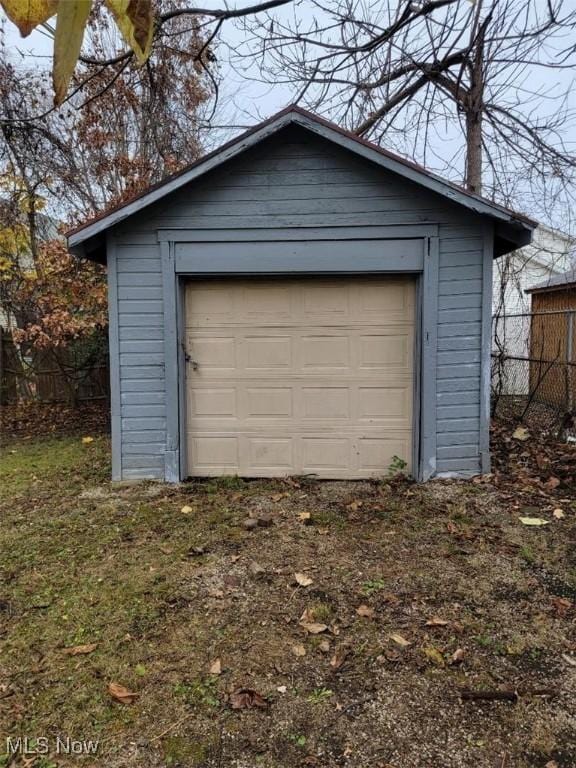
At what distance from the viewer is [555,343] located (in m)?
9.65

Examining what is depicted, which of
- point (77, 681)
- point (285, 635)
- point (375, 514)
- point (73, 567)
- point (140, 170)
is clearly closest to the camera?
point (77, 681)

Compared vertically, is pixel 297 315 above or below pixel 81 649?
above

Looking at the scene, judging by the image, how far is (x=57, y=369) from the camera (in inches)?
440

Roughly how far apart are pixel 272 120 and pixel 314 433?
3.26 m

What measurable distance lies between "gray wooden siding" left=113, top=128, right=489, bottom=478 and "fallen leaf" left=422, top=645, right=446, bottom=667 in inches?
122

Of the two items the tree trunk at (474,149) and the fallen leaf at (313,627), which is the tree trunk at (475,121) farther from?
the fallen leaf at (313,627)

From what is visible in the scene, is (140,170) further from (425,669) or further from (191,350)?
(425,669)

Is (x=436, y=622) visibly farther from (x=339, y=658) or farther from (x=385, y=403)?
(x=385, y=403)

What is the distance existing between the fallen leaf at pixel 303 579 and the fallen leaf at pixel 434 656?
0.94m

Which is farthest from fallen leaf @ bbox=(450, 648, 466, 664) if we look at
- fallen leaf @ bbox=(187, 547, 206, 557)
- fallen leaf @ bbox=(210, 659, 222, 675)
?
fallen leaf @ bbox=(187, 547, 206, 557)

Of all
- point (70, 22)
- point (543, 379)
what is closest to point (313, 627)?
point (70, 22)

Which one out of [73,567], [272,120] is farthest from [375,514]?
[272,120]

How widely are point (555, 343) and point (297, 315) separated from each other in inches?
243

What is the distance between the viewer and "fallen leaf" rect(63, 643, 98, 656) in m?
2.74
